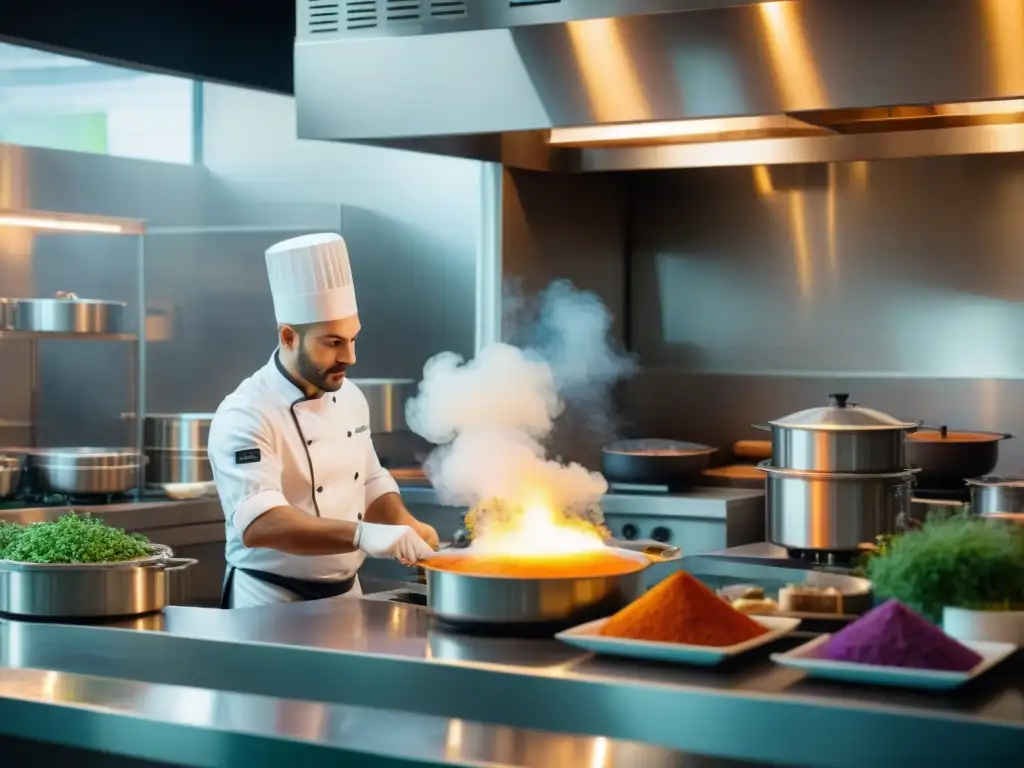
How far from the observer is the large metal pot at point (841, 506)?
3.51 m

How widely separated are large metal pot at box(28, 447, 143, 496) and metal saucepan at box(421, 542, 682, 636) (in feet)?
8.43

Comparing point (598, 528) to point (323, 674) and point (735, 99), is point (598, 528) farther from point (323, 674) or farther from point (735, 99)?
point (735, 99)

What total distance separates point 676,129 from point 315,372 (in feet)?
5.25

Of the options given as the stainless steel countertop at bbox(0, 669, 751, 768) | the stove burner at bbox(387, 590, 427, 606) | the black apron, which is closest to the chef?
the black apron

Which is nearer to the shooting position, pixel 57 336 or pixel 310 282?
pixel 310 282

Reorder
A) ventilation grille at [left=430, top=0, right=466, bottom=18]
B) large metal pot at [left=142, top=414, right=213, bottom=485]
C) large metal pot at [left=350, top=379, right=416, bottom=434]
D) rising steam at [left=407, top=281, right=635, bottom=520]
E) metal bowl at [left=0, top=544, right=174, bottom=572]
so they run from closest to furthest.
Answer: metal bowl at [left=0, top=544, right=174, bottom=572], rising steam at [left=407, top=281, right=635, bottom=520], ventilation grille at [left=430, top=0, right=466, bottom=18], large metal pot at [left=142, top=414, right=213, bottom=485], large metal pot at [left=350, top=379, right=416, bottom=434]

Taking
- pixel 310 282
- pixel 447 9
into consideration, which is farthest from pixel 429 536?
pixel 447 9

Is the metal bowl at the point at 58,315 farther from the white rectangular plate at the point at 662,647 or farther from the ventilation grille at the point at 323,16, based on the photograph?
the white rectangular plate at the point at 662,647

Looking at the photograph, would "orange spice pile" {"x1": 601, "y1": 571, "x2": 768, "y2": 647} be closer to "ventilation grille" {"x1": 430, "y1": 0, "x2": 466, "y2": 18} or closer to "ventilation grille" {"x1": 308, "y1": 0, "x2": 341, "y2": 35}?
"ventilation grille" {"x1": 430, "y1": 0, "x2": 466, "y2": 18}

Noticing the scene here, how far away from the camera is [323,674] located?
251 cm

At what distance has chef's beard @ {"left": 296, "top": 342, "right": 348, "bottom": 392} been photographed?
152 inches

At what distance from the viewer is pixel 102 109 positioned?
6.63m

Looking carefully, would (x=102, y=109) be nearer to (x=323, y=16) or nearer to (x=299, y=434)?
(x=323, y=16)

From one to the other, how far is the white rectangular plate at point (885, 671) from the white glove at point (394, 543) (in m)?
1.07
